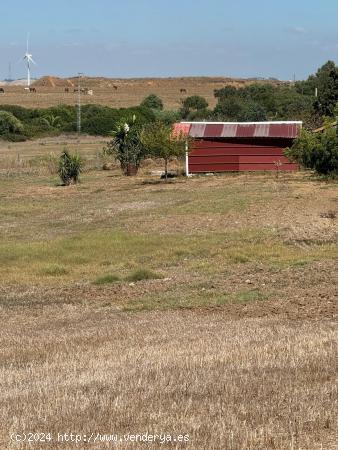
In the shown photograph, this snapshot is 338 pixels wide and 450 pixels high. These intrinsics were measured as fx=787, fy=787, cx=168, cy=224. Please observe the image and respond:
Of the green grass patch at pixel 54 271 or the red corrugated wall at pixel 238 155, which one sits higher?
the red corrugated wall at pixel 238 155

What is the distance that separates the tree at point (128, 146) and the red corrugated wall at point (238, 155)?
3.72 m

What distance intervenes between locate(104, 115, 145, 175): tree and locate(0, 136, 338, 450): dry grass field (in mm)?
11649

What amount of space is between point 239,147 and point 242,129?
1.06 metres

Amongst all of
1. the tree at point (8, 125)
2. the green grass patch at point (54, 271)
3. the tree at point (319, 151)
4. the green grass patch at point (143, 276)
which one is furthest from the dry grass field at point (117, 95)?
the green grass patch at point (143, 276)

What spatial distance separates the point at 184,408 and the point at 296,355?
265cm

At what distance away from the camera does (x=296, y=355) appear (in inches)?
332

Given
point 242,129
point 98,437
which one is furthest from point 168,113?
point 98,437

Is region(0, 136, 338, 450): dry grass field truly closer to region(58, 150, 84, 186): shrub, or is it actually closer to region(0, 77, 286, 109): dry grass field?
region(58, 150, 84, 186): shrub

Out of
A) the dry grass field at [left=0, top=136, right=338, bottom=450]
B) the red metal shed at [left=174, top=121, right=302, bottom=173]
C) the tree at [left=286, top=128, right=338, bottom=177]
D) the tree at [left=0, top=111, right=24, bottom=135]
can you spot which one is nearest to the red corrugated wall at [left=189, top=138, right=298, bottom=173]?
the red metal shed at [left=174, top=121, right=302, bottom=173]

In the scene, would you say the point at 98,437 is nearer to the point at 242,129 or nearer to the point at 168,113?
the point at 242,129

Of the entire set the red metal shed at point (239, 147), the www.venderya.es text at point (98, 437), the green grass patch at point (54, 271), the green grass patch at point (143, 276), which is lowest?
the green grass patch at point (54, 271)

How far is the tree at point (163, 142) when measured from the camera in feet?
134

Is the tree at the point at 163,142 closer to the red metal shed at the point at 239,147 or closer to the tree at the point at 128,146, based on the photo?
the red metal shed at the point at 239,147

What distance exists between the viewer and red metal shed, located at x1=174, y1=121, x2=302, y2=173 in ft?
144
